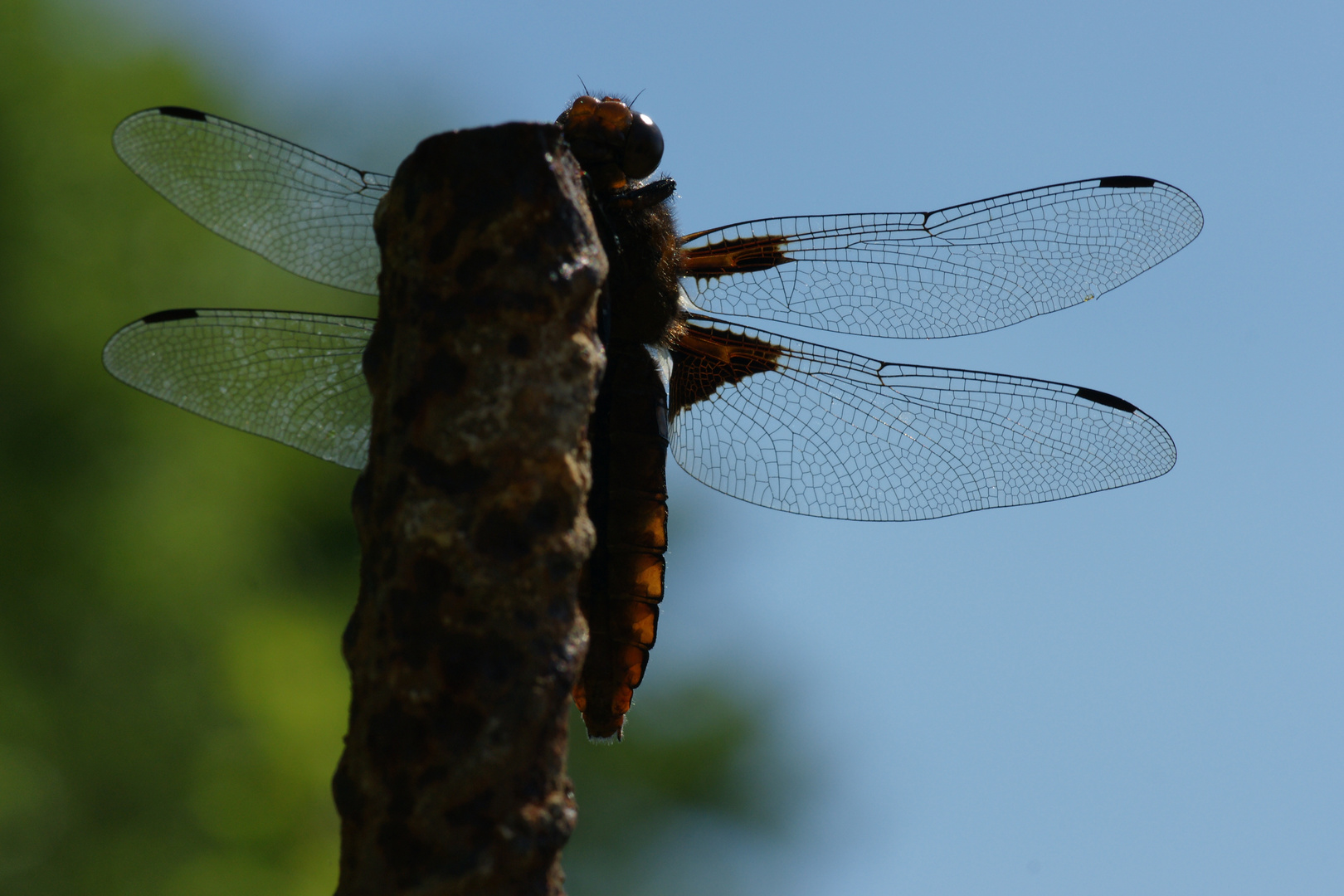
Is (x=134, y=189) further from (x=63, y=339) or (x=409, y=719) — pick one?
(x=409, y=719)

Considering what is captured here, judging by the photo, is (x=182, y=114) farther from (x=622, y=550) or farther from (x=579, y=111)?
(x=622, y=550)

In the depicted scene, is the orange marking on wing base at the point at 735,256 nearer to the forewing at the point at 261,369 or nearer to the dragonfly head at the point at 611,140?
the dragonfly head at the point at 611,140

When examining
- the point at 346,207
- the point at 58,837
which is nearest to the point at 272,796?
the point at 58,837

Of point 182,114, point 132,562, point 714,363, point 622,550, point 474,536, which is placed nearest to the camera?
point 474,536

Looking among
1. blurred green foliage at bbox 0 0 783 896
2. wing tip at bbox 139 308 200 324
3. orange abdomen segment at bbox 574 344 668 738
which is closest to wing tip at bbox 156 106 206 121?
wing tip at bbox 139 308 200 324

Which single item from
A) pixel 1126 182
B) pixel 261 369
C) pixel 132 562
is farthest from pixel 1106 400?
pixel 132 562

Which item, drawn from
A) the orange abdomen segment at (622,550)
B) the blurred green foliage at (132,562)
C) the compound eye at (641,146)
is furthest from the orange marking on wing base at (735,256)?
the blurred green foliage at (132,562)
